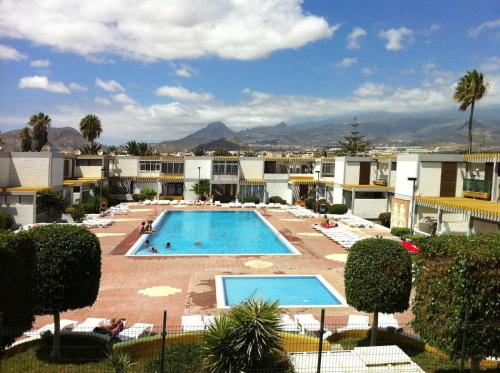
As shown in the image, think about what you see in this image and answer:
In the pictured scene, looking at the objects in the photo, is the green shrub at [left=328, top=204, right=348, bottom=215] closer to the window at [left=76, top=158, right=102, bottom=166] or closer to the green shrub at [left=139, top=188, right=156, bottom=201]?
the green shrub at [left=139, top=188, right=156, bottom=201]

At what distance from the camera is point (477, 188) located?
29.6m

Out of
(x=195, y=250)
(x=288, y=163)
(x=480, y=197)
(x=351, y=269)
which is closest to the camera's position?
(x=351, y=269)

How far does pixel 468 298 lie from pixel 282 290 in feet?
35.6

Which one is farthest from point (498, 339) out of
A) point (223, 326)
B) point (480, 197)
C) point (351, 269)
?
point (480, 197)

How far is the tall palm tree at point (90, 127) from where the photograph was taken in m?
61.9

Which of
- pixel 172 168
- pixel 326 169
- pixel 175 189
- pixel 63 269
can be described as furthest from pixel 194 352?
pixel 172 168

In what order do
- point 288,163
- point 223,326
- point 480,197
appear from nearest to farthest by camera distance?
point 223,326 → point 480,197 → point 288,163

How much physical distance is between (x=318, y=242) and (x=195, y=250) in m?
8.14

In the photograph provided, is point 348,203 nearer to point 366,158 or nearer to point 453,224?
point 366,158

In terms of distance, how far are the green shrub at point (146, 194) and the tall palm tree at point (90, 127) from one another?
1627 cm

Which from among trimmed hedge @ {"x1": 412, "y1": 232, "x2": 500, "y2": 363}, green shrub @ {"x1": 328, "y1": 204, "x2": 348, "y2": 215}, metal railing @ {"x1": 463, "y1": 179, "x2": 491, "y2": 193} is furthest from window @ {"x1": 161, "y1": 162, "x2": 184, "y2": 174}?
trimmed hedge @ {"x1": 412, "y1": 232, "x2": 500, "y2": 363}

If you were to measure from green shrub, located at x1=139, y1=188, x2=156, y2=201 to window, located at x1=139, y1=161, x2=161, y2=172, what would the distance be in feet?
10.2

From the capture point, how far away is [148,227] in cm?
3081

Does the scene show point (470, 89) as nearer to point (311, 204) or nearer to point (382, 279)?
point (311, 204)
